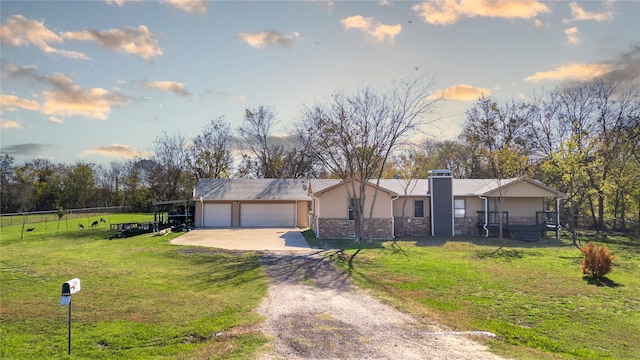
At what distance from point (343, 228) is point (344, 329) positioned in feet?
53.6

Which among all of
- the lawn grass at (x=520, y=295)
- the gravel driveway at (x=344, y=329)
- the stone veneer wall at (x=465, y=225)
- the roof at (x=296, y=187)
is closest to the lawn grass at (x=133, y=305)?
the gravel driveway at (x=344, y=329)

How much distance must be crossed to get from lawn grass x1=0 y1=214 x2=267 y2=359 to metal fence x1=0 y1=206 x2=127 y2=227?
21368 millimetres

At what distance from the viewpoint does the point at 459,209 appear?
2591 centimetres

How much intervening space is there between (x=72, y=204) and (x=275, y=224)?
1340 inches

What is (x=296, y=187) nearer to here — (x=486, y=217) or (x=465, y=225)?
(x=465, y=225)

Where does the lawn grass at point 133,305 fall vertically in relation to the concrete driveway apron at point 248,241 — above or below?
below

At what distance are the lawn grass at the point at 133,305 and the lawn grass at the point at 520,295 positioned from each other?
3.77m

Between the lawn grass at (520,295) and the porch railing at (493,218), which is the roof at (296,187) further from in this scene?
the lawn grass at (520,295)

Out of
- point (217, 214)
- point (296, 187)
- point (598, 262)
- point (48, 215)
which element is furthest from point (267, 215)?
point (48, 215)

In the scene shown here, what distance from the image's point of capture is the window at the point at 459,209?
2586cm

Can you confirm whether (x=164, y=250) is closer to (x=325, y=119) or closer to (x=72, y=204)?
(x=325, y=119)

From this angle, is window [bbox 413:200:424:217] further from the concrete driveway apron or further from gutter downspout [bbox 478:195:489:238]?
the concrete driveway apron

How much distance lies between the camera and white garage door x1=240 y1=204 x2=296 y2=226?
31.6 m

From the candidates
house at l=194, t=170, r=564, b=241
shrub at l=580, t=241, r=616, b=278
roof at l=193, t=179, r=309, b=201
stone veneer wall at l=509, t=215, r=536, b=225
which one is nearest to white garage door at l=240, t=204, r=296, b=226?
roof at l=193, t=179, r=309, b=201
